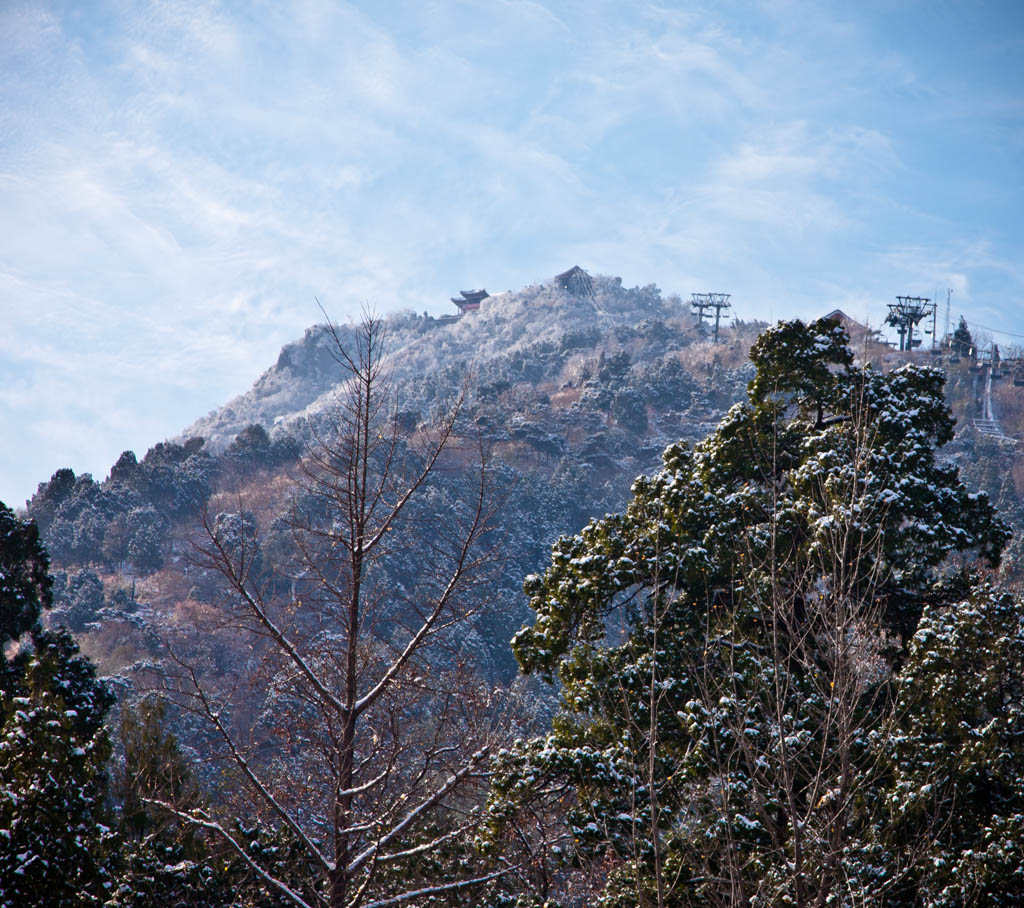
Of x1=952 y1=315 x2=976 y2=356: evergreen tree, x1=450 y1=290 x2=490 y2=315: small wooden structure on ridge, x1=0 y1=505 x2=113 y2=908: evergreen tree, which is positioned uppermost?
x1=450 y1=290 x2=490 y2=315: small wooden structure on ridge

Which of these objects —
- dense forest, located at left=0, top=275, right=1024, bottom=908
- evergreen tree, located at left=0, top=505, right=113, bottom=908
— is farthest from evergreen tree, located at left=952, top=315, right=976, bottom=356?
evergreen tree, located at left=0, top=505, right=113, bottom=908

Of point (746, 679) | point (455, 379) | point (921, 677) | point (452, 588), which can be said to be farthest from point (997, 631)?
point (455, 379)

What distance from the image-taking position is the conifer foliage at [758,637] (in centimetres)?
908

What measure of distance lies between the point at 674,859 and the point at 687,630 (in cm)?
351

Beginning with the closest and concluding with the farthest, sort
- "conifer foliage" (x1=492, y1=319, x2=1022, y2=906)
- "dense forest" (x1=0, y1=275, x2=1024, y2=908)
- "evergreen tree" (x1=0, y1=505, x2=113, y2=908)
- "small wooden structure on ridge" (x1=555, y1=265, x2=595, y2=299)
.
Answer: "dense forest" (x1=0, y1=275, x2=1024, y2=908) < "evergreen tree" (x1=0, y1=505, x2=113, y2=908) < "conifer foliage" (x1=492, y1=319, x2=1022, y2=906) < "small wooden structure on ridge" (x1=555, y1=265, x2=595, y2=299)

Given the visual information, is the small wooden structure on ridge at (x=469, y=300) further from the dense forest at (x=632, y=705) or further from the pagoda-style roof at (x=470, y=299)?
the dense forest at (x=632, y=705)

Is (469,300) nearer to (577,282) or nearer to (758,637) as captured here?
(577,282)

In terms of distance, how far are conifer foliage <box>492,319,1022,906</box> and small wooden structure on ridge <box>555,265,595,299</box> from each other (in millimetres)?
100496

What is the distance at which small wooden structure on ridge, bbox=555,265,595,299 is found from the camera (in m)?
115

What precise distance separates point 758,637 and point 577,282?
352 ft

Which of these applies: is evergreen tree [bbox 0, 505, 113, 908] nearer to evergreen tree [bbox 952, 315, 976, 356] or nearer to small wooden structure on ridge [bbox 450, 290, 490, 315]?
evergreen tree [bbox 952, 315, 976, 356]

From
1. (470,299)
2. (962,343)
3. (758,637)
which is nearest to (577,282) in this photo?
(470,299)

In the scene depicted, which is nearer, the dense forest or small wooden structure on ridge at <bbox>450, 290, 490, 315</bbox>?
the dense forest

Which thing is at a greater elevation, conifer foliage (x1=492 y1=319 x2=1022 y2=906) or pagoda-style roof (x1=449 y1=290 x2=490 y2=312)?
pagoda-style roof (x1=449 y1=290 x2=490 y2=312)
